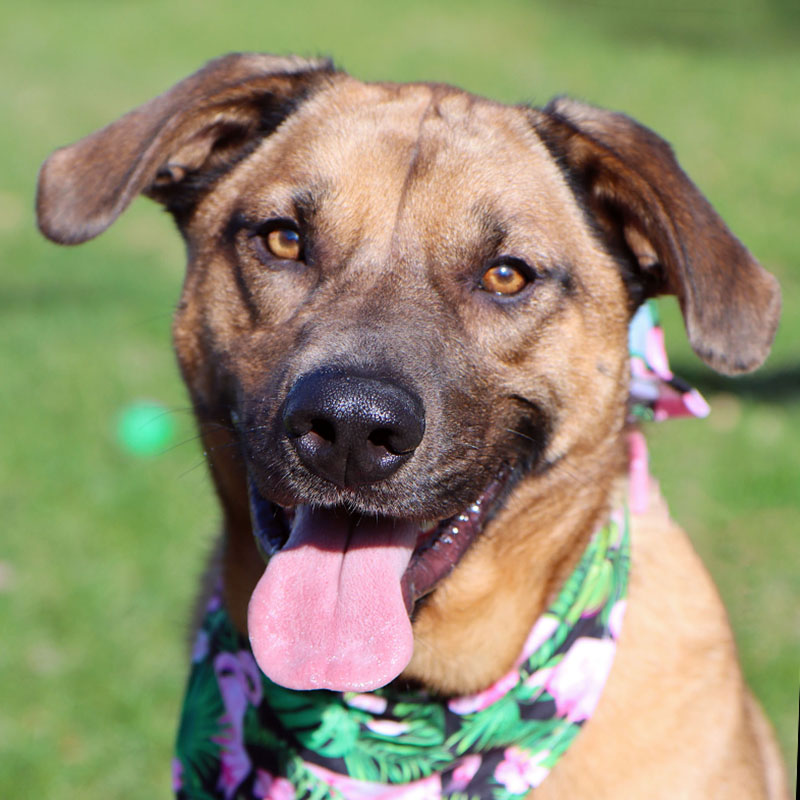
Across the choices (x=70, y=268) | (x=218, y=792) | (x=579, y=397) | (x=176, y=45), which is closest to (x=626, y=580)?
(x=579, y=397)

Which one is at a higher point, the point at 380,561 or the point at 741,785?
the point at 380,561

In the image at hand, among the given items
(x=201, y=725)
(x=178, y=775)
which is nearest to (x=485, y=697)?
(x=201, y=725)

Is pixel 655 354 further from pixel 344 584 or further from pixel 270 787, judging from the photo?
pixel 270 787

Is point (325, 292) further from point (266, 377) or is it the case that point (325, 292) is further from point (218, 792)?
point (218, 792)

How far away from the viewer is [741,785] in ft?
10.2

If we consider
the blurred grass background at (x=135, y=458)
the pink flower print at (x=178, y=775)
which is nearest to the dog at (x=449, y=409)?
the pink flower print at (x=178, y=775)

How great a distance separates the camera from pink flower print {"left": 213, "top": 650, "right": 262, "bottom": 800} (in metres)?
3.33

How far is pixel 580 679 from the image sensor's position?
9.95 ft

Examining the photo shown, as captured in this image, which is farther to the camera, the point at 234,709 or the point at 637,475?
the point at 637,475

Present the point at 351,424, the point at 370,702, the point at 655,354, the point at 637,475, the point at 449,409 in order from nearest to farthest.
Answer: the point at 351,424
the point at 449,409
the point at 370,702
the point at 637,475
the point at 655,354

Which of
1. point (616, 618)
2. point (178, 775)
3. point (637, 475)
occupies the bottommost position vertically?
point (178, 775)

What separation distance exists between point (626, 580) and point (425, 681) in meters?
0.71

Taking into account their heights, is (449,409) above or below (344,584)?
above

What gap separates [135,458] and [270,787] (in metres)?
3.72
